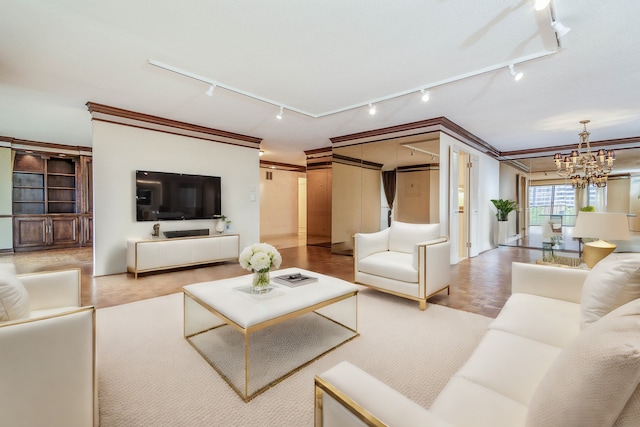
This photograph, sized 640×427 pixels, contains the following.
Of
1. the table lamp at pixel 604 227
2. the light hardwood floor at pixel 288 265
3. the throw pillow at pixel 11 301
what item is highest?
the table lamp at pixel 604 227

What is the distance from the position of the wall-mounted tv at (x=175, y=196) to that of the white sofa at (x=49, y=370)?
371cm

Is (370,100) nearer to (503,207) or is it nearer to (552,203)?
(503,207)

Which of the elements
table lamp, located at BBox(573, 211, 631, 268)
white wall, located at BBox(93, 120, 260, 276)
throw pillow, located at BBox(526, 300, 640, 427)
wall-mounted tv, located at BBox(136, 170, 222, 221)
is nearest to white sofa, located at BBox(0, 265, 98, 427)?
throw pillow, located at BBox(526, 300, 640, 427)

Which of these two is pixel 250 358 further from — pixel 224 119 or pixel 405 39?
pixel 224 119

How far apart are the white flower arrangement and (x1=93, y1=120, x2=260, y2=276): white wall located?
3442mm

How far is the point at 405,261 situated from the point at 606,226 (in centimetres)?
174

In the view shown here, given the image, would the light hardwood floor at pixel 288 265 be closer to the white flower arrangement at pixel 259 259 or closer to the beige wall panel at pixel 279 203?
the white flower arrangement at pixel 259 259

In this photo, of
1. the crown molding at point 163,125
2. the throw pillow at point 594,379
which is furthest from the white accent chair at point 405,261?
the crown molding at point 163,125

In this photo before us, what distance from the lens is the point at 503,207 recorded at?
7242 mm

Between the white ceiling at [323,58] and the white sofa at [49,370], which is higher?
the white ceiling at [323,58]

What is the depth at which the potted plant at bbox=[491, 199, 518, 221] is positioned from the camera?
7.23 metres

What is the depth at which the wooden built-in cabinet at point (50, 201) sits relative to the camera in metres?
6.89

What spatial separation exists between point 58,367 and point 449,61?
3.65m

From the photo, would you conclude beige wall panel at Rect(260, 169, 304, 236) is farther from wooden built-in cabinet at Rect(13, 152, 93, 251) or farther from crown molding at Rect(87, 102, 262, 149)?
wooden built-in cabinet at Rect(13, 152, 93, 251)
